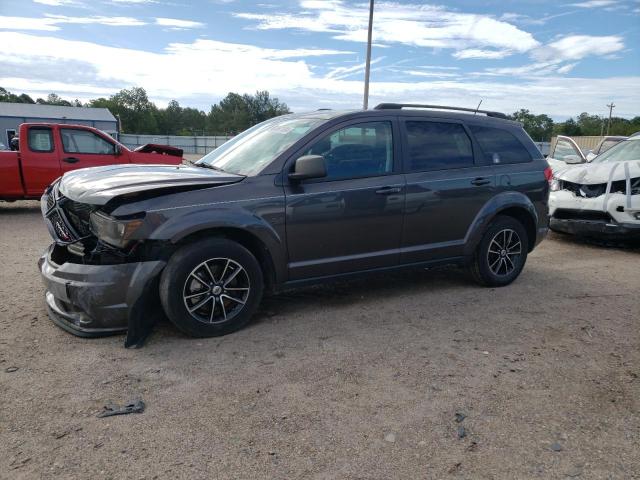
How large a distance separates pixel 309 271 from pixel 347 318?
21.4 inches

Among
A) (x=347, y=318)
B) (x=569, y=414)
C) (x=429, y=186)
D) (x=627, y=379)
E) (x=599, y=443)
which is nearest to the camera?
(x=599, y=443)

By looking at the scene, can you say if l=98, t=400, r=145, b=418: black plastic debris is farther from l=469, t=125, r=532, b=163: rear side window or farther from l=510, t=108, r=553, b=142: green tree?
l=510, t=108, r=553, b=142: green tree

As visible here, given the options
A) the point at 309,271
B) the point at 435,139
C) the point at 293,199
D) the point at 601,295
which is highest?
the point at 435,139

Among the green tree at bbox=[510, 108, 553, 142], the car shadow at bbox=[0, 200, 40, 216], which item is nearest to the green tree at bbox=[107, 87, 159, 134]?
the green tree at bbox=[510, 108, 553, 142]

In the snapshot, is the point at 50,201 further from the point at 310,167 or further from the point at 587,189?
the point at 587,189

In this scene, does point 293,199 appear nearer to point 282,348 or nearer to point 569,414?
point 282,348

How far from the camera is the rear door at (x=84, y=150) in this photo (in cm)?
1009

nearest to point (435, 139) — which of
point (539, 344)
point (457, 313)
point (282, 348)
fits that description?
point (457, 313)

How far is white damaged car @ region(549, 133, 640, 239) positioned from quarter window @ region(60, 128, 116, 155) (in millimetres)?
8697

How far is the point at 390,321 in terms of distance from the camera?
4352 millimetres

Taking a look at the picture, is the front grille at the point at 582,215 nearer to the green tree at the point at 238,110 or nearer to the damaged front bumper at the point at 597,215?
the damaged front bumper at the point at 597,215

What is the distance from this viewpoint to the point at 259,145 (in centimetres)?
463

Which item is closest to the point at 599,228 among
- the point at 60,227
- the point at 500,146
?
the point at 500,146

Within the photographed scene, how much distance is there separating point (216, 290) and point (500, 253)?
3.18 meters
